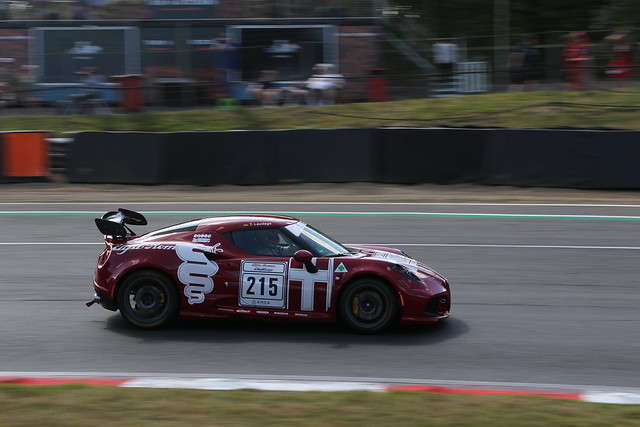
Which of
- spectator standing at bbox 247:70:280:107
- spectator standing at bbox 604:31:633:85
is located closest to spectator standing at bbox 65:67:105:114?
spectator standing at bbox 247:70:280:107

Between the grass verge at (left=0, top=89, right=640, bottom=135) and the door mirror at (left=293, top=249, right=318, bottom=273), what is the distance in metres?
13.2

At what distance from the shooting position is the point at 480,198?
16.9 m

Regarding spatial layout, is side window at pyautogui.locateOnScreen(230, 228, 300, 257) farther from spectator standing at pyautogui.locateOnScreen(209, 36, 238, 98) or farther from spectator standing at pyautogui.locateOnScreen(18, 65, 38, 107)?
spectator standing at pyautogui.locateOnScreen(18, 65, 38, 107)

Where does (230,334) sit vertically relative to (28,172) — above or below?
below

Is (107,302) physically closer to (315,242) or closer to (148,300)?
(148,300)

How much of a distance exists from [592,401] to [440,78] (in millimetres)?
19656

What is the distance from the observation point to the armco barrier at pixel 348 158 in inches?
680

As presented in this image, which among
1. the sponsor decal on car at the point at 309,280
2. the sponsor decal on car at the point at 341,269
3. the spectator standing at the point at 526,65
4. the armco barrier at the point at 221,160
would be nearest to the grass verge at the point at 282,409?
the sponsor decal on car at the point at 309,280

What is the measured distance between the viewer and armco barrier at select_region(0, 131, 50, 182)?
18.3m

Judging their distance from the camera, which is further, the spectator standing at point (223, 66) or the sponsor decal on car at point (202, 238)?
the spectator standing at point (223, 66)

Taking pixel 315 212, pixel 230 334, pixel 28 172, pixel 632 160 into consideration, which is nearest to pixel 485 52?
pixel 632 160

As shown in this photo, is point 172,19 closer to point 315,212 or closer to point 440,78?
point 440,78

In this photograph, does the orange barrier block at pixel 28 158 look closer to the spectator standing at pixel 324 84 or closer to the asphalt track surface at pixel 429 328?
the asphalt track surface at pixel 429 328

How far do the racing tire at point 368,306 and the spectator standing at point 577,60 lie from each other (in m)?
16.9
